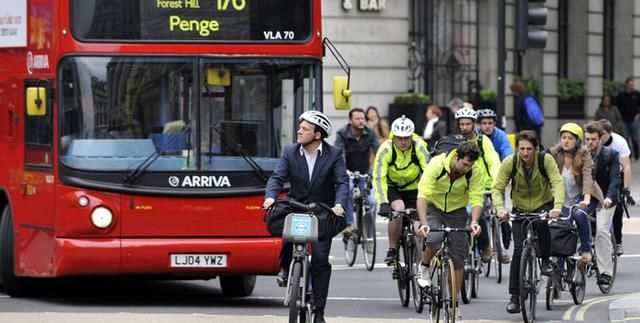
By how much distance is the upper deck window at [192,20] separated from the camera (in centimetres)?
1403

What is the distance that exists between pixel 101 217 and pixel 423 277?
107 inches

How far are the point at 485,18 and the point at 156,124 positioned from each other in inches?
839

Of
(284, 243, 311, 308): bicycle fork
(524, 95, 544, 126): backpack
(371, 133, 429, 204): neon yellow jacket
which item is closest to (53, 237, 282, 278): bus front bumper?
(371, 133, 429, 204): neon yellow jacket

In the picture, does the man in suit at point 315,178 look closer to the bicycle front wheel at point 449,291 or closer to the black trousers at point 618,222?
the bicycle front wheel at point 449,291

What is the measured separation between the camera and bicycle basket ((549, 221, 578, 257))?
1417 cm

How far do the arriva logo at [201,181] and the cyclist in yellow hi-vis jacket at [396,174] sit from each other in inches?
65.0

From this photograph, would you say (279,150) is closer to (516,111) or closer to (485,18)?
(516,111)

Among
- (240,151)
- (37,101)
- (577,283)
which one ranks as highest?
(37,101)

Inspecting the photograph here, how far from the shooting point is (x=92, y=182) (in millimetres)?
13992

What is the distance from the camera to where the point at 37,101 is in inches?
565

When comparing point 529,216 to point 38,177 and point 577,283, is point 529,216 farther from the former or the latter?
point 38,177

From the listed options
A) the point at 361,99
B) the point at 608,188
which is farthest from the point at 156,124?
the point at 361,99

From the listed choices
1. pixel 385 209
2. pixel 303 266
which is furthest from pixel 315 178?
pixel 385 209

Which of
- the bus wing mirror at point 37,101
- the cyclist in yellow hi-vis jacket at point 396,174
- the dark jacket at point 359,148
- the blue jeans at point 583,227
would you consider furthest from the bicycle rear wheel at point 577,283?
the dark jacket at point 359,148
